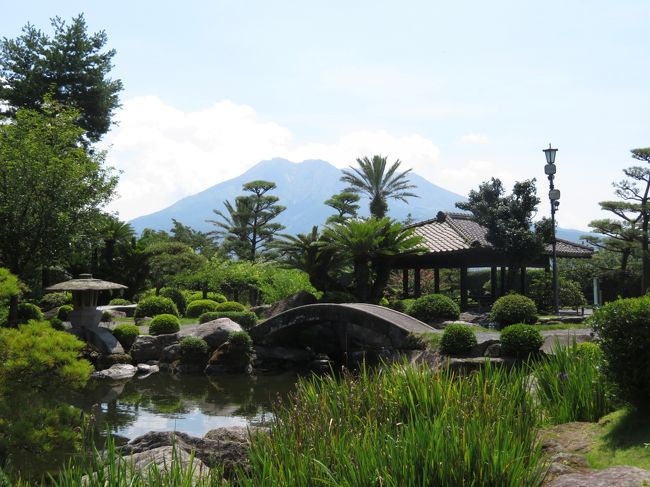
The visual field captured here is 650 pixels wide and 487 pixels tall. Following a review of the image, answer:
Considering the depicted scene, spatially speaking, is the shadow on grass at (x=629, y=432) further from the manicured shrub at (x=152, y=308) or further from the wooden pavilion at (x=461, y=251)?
the manicured shrub at (x=152, y=308)

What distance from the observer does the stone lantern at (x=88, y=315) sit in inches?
741

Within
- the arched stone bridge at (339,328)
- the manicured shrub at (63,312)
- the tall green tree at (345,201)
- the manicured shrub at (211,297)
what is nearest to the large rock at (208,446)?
the arched stone bridge at (339,328)

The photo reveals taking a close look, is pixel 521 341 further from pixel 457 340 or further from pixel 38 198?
pixel 38 198

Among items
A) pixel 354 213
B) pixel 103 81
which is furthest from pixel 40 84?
pixel 354 213

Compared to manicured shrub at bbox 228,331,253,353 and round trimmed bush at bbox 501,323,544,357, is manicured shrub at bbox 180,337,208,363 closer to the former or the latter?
manicured shrub at bbox 228,331,253,353

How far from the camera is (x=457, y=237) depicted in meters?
25.2

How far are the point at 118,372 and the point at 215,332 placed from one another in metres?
3.05

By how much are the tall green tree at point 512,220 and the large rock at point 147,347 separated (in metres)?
12.4

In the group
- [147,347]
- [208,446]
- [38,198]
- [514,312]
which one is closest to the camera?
[208,446]

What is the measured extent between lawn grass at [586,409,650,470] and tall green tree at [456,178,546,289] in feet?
59.5

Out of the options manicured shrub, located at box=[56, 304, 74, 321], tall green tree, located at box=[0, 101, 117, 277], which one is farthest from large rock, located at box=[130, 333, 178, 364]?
manicured shrub, located at box=[56, 304, 74, 321]

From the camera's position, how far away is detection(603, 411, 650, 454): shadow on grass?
536 cm

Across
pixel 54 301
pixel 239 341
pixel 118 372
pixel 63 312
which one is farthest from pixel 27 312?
pixel 239 341

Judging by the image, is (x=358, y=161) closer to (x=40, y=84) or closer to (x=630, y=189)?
(x=630, y=189)
